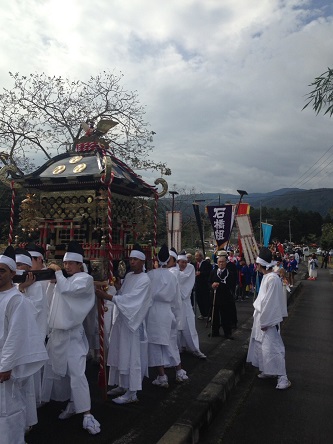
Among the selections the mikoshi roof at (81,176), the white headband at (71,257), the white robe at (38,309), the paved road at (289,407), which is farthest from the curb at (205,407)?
the mikoshi roof at (81,176)

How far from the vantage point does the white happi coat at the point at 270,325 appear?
5.56m

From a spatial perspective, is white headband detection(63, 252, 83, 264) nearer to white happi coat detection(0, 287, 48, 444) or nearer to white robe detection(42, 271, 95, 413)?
white robe detection(42, 271, 95, 413)

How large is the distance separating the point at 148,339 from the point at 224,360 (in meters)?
2.01

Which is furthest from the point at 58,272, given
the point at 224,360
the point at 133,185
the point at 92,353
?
the point at 224,360

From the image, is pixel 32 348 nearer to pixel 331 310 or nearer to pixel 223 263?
pixel 223 263

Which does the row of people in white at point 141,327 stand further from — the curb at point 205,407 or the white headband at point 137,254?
the curb at point 205,407

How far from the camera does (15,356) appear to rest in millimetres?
2969

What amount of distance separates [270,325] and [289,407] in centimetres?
114

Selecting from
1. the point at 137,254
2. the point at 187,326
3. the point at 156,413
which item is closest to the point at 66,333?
the point at 137,254

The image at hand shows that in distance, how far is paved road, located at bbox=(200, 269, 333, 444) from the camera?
412cm

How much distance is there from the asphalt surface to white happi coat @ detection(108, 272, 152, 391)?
356mm

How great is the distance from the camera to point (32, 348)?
314 cm

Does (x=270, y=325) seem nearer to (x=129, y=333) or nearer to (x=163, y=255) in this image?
(x=163, y=255)

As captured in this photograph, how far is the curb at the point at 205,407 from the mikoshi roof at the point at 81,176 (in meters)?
3.23
